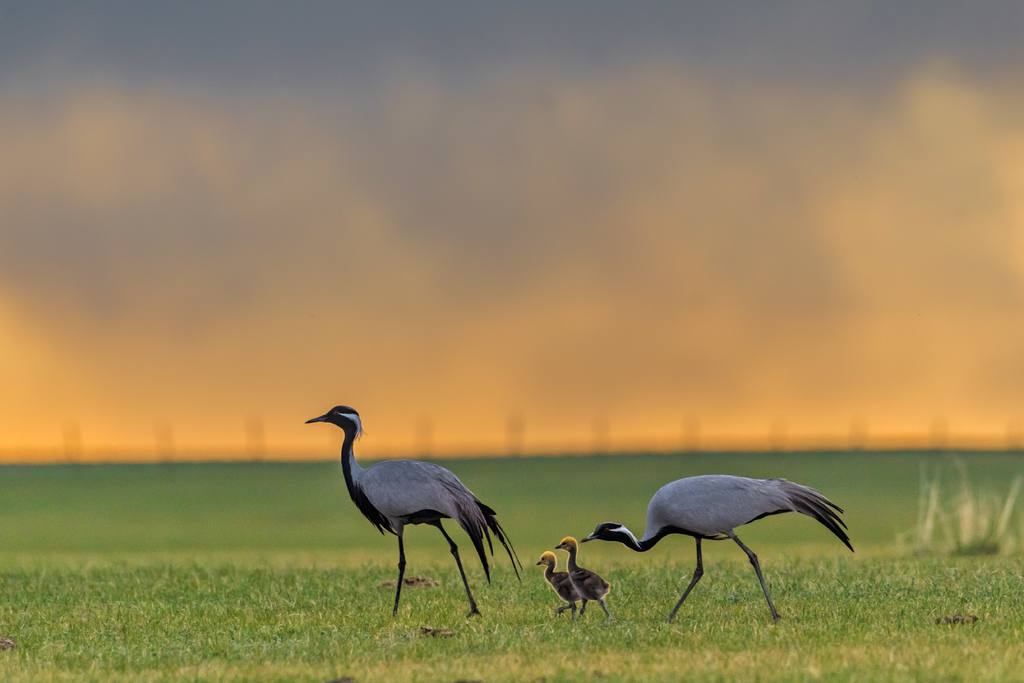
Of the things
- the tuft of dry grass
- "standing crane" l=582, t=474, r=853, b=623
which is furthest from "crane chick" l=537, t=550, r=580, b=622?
the tuft of dry grass

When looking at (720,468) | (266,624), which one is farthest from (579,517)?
(266,624)

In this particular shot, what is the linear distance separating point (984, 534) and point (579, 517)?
17.8 metres

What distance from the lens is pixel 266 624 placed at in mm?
13203

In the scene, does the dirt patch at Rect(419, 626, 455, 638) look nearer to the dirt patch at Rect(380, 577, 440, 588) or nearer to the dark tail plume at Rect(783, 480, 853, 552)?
the dark tail plume at Rect(783, 480, 853, 552)

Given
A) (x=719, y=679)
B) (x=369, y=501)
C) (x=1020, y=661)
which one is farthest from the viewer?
(x=369, y=501)

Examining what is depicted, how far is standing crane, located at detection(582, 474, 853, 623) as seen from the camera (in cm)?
1172

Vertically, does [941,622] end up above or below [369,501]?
below

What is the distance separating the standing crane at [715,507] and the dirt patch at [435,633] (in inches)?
64.8

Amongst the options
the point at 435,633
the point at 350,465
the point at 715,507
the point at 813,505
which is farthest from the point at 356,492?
the point at 813,505

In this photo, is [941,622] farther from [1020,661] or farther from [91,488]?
[91,488]

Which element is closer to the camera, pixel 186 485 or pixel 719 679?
pixel 719 679

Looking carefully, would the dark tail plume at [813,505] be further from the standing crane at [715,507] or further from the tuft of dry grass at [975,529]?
the tuft of dry grass at [975,529]

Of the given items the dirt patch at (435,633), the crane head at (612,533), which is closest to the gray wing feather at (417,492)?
the dirt patch at (435,633)

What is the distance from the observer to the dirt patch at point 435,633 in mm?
11656
